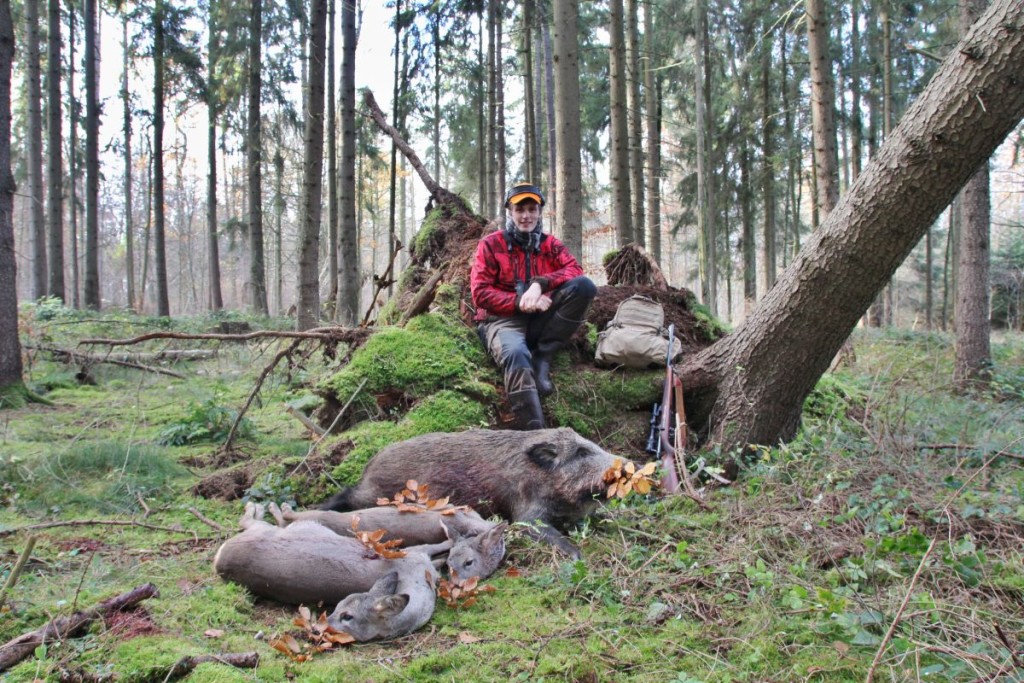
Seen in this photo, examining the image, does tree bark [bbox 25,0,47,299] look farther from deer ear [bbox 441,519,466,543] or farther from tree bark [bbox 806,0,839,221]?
tree bark [bbox 806,0,839,221]

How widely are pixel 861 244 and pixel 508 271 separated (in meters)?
2.98

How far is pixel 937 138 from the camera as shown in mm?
4465

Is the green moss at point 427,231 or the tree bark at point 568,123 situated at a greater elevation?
the tree bark at point 568,123

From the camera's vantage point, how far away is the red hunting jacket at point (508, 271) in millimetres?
6203

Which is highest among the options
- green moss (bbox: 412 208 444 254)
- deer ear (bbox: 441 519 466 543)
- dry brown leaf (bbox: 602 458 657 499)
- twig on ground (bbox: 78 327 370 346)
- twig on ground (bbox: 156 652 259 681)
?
Answer: green moss (bbox: 412 208 444 254)

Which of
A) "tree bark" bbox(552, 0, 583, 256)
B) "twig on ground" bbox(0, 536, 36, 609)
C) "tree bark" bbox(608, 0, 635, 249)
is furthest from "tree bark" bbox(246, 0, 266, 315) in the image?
"twig on ground" bbox(0, 536, 36, 609)

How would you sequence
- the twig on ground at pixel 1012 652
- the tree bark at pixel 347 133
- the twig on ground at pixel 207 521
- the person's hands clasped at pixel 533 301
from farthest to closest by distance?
the tree bark at pixel 347 133, the person's hands clasped at pixel 533 301, the twig on ground at pixel 207 521, the twig on ground at pixel 1012 652

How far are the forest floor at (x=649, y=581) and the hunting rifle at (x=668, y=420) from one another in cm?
52

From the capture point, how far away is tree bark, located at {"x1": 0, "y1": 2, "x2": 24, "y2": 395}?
8414mm

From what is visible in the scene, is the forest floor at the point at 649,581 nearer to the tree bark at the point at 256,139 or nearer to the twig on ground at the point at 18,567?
the twig on ground at the point at 18,567

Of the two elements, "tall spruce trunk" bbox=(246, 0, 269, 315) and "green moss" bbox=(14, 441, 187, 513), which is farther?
"tall spruce trunk" bbox=(246, 0, 269, 315)

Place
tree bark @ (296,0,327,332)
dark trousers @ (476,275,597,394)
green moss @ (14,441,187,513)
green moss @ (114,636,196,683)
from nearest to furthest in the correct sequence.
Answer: green moss @ (114,636,196,683)
green moss @ (14,441,187,513)
dark trousers @ (476,275,597,394)
tree bark @ (296,0,327,332)

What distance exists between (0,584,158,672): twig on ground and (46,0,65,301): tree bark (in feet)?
63.8

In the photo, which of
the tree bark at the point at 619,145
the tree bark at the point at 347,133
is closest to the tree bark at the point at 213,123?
the tree bark at the point at 347,133
